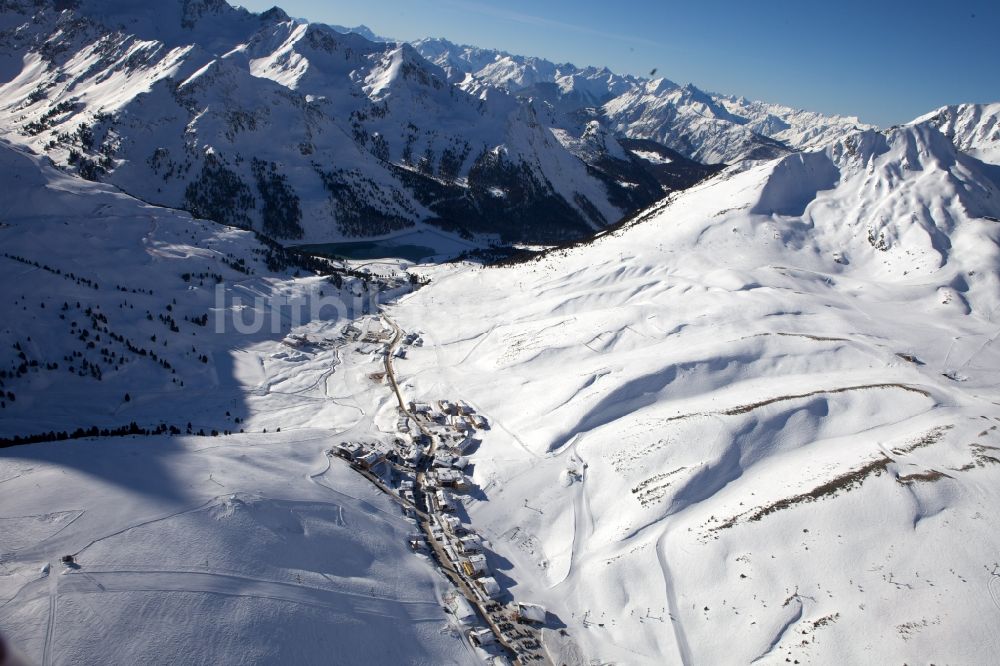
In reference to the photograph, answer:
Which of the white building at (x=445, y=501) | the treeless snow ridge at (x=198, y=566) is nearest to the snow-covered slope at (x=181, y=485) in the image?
the treeless snow ridge at (x=198, y=566)

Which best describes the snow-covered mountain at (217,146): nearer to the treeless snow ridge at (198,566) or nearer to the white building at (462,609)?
the treeless snow ridge at (198,566)

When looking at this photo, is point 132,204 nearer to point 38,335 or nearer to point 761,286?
point 38,335

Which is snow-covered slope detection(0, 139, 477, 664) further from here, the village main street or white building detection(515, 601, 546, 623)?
white building detection(515, 601, 546, 623)

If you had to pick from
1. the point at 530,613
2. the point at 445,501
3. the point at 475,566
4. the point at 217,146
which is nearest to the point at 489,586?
the point at 475,566

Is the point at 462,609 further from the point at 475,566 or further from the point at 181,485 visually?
the point at 181,485

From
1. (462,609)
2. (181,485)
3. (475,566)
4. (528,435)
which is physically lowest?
(462,609)

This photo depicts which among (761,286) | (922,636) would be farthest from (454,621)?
(761,286)
